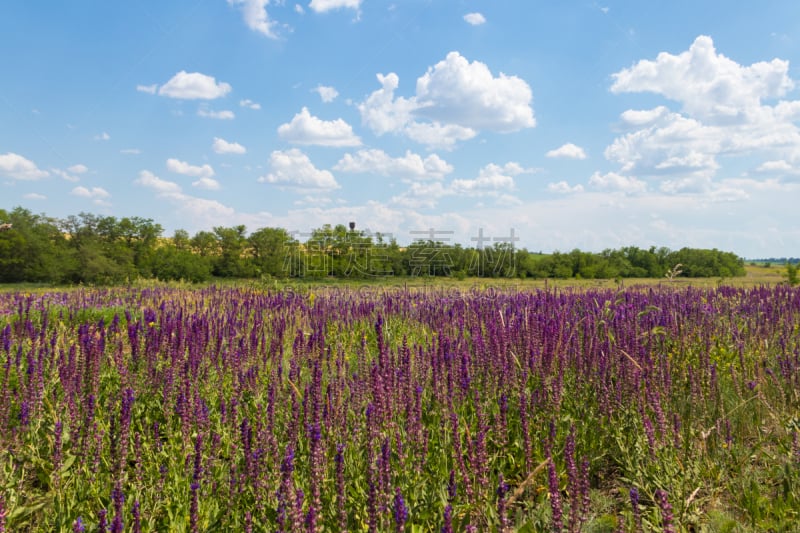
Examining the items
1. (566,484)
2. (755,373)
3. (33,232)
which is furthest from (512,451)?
(33,232)

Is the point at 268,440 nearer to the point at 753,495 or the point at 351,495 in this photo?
the point at 351,495

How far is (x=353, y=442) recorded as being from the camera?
307 centimetres

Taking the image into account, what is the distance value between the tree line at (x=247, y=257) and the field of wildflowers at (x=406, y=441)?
62.5 ft

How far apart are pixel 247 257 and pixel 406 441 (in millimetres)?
31618

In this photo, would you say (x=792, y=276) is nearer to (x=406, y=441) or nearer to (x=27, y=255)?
(x=406, y=441)

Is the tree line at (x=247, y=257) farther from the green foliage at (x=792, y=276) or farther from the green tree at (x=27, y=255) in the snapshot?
the green foliage at (x=792, y=276)

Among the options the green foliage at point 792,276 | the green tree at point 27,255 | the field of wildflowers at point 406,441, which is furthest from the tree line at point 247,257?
the field of wildflowers at point 406,441

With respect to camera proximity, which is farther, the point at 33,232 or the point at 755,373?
the point at 33,232

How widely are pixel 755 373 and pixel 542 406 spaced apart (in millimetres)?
2947

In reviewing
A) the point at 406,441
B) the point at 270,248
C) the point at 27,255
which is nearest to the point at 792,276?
the point at 406,441

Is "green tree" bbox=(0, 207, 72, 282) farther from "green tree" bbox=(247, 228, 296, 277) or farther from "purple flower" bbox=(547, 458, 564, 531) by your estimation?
"purple flower" bbox=(547, 458, 564, 531)

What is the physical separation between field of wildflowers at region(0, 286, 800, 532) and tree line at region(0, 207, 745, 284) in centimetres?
1906

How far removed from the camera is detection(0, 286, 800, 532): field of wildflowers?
2.37 m

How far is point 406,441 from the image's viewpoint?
2963 mm
